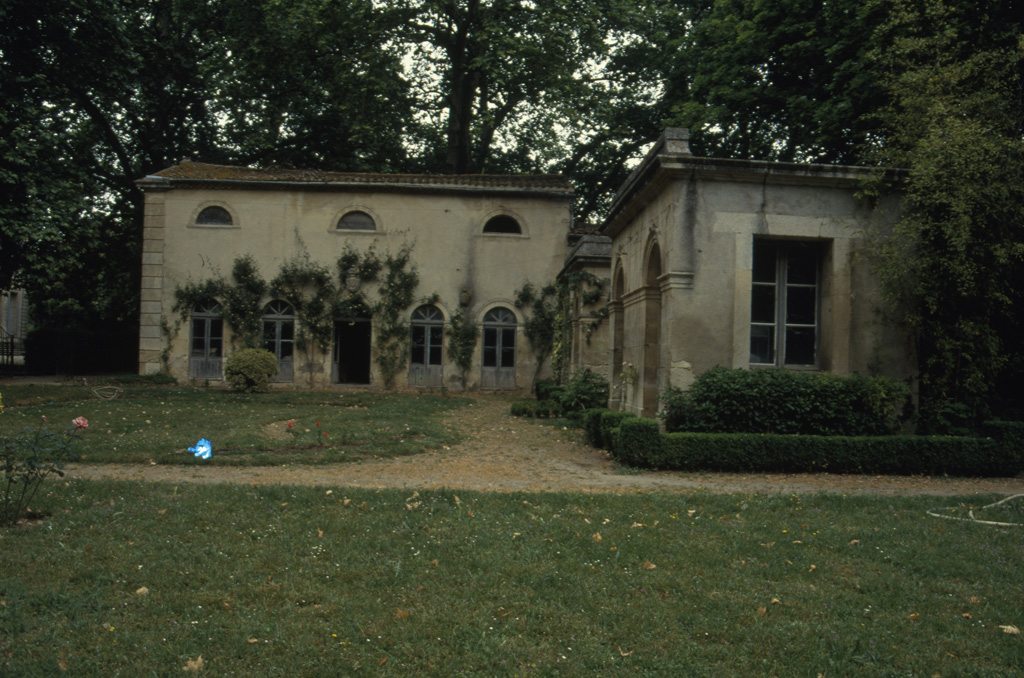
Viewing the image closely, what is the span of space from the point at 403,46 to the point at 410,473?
65.0 ft

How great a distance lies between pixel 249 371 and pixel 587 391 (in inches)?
371

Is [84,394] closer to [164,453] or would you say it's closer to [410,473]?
[164,453]

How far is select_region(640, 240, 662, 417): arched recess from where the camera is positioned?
11.5 m

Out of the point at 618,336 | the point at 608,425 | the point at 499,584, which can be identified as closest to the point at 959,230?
the point at 608,425

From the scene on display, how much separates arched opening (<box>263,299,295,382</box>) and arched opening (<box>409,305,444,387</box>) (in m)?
3.63

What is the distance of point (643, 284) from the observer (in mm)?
11719

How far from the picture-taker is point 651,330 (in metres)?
11.6

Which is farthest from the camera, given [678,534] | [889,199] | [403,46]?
[403,46]

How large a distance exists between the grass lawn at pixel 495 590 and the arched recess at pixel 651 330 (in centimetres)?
481

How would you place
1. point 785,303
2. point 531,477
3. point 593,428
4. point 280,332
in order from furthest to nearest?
1. point 280,332
2. point 593,428
3. point 785,303
4. point 531,477

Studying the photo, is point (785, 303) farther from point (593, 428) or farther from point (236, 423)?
point (236, 423)

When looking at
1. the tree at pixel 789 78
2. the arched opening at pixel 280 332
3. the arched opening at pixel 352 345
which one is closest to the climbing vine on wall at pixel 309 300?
the arched opening at pixel 280 332

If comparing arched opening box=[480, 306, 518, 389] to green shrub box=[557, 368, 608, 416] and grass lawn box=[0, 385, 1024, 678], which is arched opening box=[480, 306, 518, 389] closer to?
green shrub box=[557, 368, 608, 416]

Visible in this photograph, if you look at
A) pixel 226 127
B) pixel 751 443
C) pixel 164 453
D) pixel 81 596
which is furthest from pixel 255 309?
pixel 81 596
